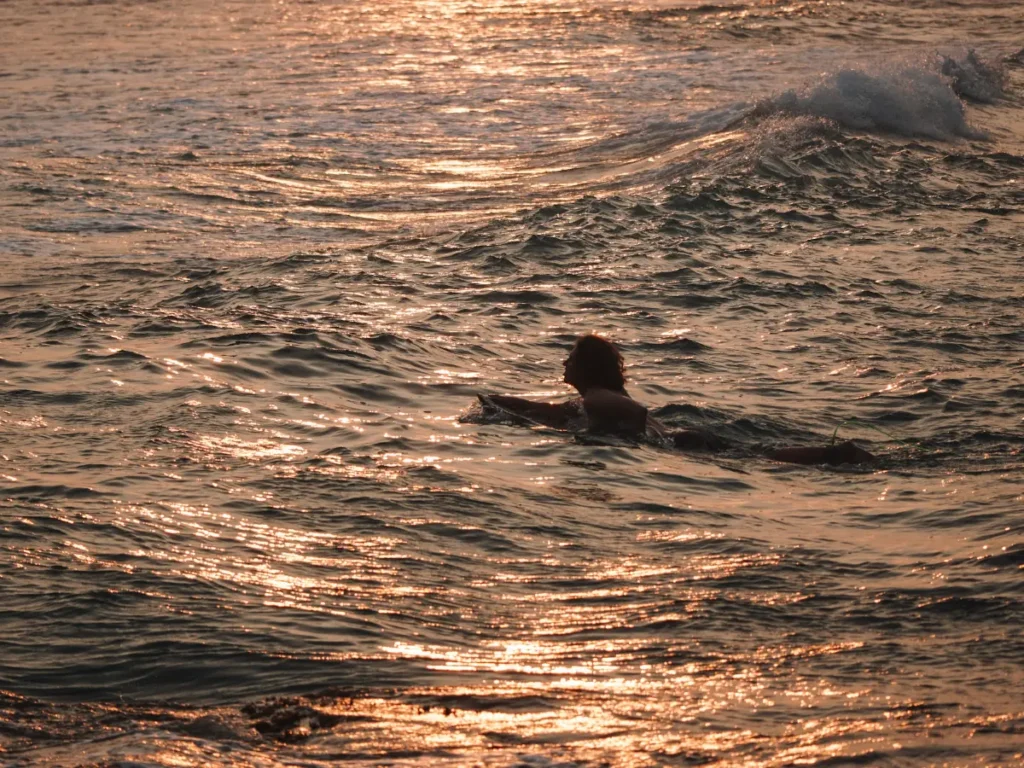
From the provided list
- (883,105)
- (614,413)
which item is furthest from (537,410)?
(883,105)

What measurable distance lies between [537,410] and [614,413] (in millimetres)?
613

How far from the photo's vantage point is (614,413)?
388 inches

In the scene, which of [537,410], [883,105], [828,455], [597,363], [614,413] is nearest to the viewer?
[828,455]

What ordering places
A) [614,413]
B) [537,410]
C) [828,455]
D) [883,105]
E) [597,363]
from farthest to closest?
[883,105]
[537,410]
[597,363]
[614,413]
[828,455]

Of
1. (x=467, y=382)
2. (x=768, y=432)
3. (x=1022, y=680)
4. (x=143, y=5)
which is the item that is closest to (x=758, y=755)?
(x=1022, y=680)

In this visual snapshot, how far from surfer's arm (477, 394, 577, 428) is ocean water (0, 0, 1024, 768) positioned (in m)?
0.15

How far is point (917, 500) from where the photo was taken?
8.64m

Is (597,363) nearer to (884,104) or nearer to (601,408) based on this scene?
(601,408)

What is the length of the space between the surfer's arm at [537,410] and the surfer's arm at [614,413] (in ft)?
0.81

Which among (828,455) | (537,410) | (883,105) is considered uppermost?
(883,105)

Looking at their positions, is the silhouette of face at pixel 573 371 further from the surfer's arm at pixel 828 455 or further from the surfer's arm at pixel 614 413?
the surfer's arm at pixel 828 455

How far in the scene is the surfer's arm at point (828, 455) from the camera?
9391mm

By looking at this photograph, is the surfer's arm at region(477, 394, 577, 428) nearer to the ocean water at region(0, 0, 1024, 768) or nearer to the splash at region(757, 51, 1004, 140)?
the ocean water at region(0, 0, 1024, 768)

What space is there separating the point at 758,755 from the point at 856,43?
3194 cm
